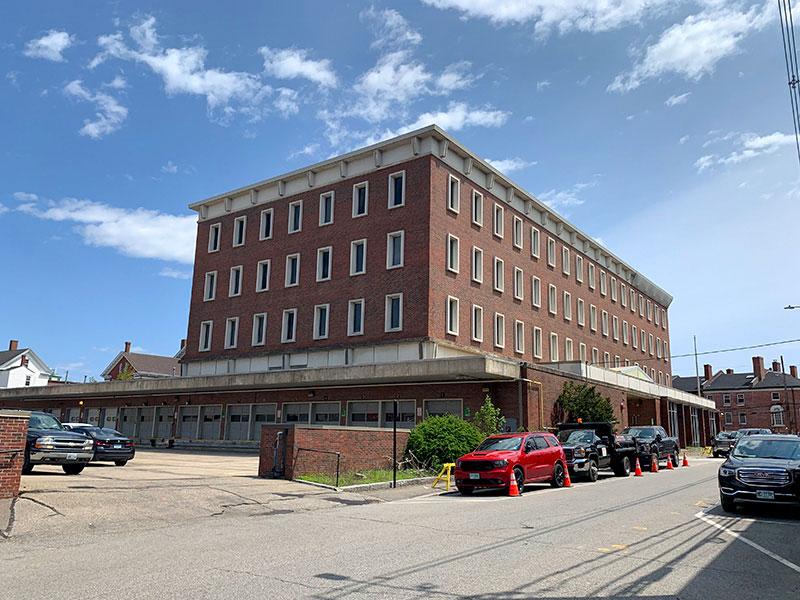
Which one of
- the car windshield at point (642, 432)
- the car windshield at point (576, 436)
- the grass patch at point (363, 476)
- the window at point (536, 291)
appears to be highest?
the window at point (536, 291)

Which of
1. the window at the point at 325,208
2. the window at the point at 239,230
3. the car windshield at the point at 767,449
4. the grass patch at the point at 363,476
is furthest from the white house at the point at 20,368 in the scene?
the car windshield at the point at 767,449

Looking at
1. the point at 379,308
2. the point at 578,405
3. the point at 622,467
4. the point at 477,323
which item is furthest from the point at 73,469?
the point at 477,323

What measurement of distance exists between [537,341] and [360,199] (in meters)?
16.0

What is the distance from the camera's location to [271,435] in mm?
20422

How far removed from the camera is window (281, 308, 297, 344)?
44.5m

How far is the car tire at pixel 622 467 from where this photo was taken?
25.1 meters

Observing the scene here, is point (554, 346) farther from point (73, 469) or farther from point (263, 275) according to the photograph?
point (73, 469)

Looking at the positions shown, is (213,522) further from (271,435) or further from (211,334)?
(211,334)

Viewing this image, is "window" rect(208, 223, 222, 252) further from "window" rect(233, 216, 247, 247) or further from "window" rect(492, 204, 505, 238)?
"window" rect(492, 204, 505, 238)

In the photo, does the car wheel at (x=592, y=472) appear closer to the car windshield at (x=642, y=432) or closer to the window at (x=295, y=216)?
the car windshield at (x=642, y=432)

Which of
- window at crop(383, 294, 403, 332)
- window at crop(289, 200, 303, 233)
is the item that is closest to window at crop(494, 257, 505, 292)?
window at crop(383, 294, 403, 332)

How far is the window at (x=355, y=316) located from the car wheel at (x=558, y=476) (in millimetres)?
21730

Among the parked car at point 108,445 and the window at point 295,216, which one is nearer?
the parked car at point 108,445

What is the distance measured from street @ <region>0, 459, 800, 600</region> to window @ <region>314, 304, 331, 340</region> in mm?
28498
